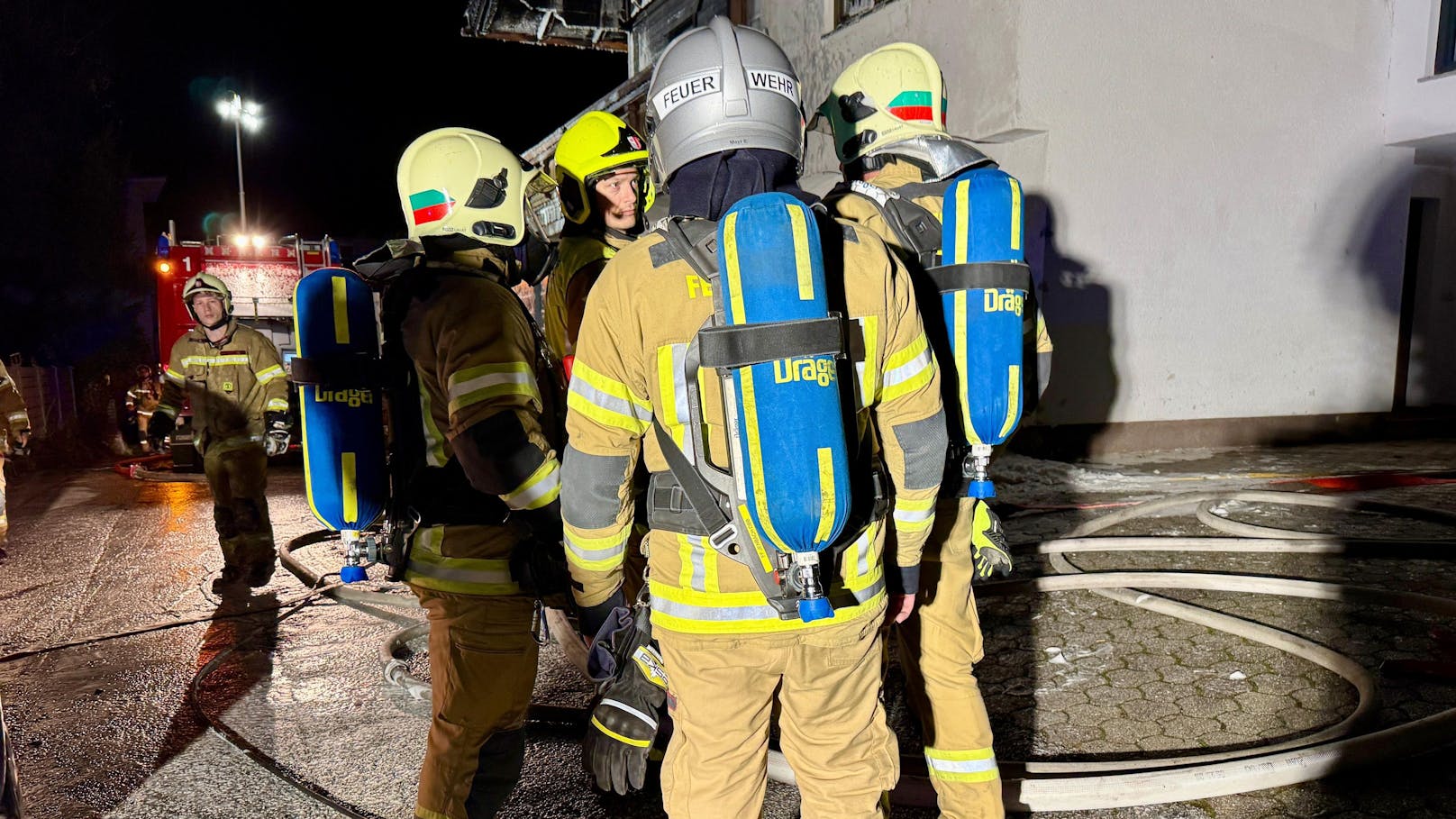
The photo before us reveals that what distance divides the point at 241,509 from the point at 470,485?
13.6ft

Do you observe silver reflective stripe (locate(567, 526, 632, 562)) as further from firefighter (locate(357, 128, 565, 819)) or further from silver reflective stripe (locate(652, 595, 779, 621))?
firefighter (locate(357, 128, 565, 819))

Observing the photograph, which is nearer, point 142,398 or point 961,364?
point 961,364

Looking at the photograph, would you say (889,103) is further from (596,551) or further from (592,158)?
Result: (596,551)

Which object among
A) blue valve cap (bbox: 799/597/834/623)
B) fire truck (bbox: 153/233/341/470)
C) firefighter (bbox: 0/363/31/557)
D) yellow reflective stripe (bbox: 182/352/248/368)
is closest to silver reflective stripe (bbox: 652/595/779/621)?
blue valve cap (bbox: 799/597/834/623)

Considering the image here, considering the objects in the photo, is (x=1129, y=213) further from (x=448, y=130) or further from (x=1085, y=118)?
(x=448, y=130)

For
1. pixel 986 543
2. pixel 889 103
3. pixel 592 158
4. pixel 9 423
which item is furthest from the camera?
pixel 9 423

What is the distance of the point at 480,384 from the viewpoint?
2201mm

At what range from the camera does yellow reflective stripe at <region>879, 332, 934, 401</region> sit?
184cm

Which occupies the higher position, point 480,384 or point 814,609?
point 480,384

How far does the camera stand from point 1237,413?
29.5ft

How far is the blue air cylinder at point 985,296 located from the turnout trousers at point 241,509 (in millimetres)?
4884

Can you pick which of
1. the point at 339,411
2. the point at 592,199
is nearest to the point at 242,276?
the point at 592,199

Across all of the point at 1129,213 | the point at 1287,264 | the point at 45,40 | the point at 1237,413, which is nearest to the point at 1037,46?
the point at 1129,213

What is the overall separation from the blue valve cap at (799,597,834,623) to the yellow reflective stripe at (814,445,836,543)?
0.38 ft
